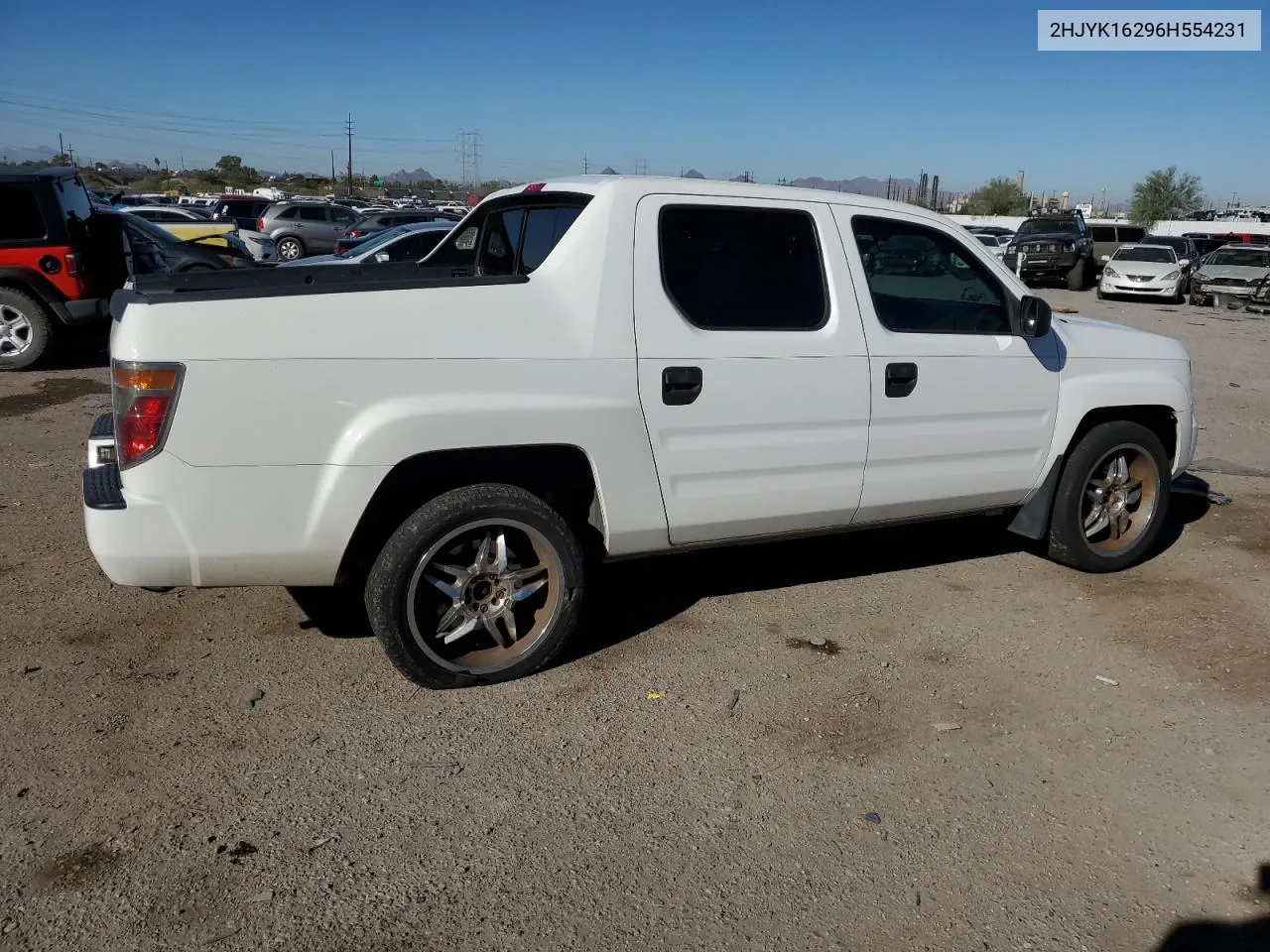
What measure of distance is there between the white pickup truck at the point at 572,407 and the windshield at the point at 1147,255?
2271 centimetres

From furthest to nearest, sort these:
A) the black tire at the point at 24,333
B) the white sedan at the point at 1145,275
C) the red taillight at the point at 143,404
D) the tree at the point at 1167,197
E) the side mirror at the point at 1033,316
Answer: the tree at the point at 1167,197, the white sedan at the point at 1145,275, the black tire at the point at 24,333, the side mirror at the point at 1033,316, the red taillight at the point at 143,404

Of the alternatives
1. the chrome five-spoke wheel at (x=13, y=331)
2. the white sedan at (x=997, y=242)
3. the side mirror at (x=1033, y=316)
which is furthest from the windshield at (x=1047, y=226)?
the side mirror at (x=1033, y=316)

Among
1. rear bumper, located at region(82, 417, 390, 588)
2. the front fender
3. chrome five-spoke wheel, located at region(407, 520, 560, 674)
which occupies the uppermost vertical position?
the front fender

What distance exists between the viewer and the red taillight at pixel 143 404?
3.31m

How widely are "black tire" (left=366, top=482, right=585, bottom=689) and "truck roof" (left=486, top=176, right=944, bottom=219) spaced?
1.28 metres

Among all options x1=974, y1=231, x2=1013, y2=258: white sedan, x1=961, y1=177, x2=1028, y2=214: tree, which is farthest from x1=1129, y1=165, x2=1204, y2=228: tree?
x1=974, y1=231, x2=1013, y2=258: white sedan

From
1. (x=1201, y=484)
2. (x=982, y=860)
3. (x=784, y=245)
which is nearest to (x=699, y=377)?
(x=784, y=245)

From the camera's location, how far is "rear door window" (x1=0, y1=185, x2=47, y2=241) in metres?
10.0

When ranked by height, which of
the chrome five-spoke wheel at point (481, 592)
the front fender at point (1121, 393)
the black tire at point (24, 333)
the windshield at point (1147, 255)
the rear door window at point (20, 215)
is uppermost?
the windshield at point (1147, 255)

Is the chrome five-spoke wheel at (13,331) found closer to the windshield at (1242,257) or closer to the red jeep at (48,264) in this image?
the red jeep at (48,264)

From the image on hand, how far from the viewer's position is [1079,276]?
27688 mm

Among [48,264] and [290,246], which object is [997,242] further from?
[48,264]

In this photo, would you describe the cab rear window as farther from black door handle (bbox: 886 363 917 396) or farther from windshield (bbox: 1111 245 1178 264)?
windshield (bbox: 1111 245 1178 264)

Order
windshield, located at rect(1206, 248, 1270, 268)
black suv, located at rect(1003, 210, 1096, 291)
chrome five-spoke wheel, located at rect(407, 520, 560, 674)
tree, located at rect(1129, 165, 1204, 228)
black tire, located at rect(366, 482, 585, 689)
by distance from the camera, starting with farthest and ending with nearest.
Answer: tree, located at rect(1129, 165, 1204, 228) → black suv, located at rect(1003, 210, 1096, 291) → windshield, located at rect(1206, 248, 1270, 268) → chrome five-spoke wheel, located at rect(407, 520, 560, 674) → black tire, located at rect(366, 482, 585, 689)
